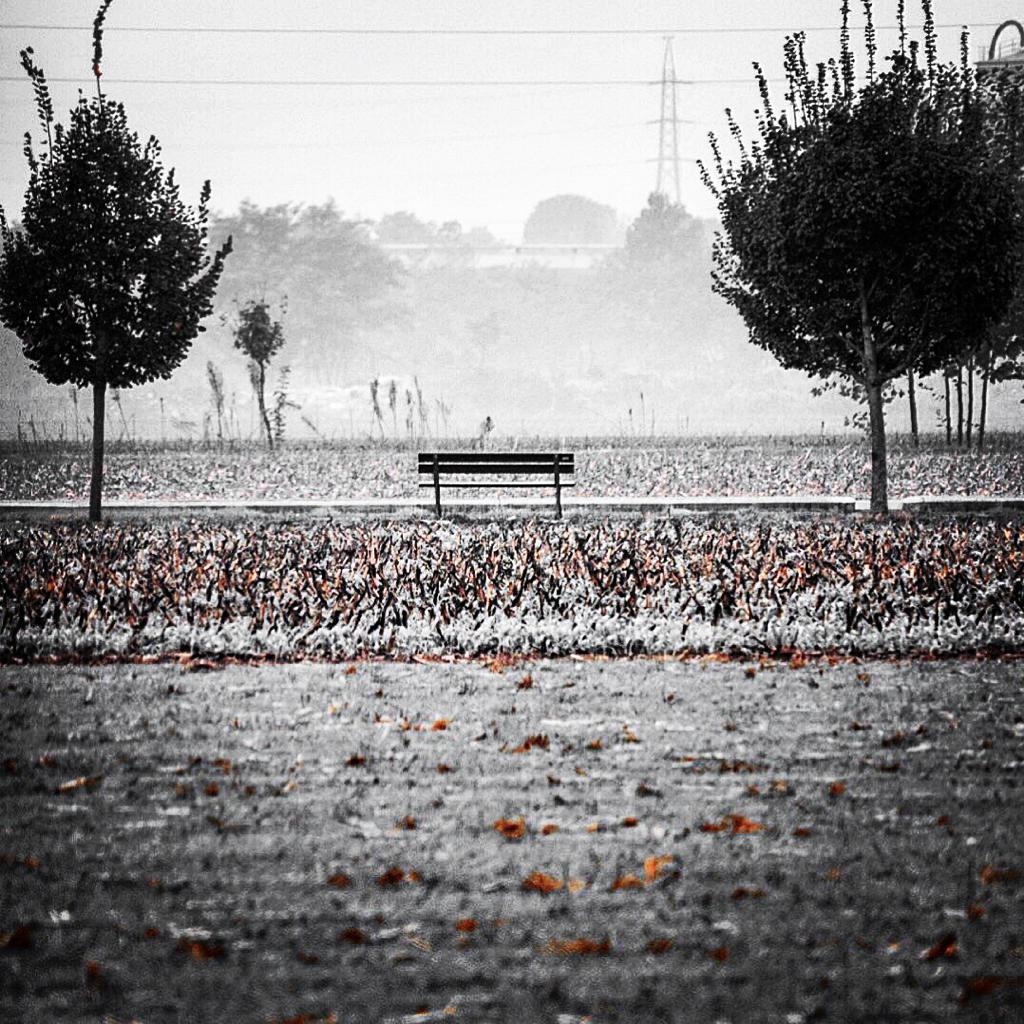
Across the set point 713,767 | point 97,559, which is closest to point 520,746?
point 713,767

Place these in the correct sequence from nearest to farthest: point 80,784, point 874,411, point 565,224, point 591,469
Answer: point 80,784 → point 874,411 → point 591,469 → point 565,224

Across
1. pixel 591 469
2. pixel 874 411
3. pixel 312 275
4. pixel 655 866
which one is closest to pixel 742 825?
pixel 655 866

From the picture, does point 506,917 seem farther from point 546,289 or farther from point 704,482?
point 546,289

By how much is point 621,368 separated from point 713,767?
6895 cm

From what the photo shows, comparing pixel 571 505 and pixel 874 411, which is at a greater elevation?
pixel 874 411

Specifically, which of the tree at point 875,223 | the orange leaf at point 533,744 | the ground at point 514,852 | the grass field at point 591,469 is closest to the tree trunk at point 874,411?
the tree at point 875,223

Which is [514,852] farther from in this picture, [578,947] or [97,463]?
[97,463]

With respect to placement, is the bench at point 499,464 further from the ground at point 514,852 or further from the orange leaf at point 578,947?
the orange leaf at point 578,947

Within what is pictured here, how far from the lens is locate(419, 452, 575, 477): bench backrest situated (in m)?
15.7

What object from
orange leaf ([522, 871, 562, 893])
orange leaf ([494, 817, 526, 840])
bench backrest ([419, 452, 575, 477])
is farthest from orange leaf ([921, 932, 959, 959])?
bench backrest ([419, 452, 575, 477])

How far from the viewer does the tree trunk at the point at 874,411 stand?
15312 millimetres

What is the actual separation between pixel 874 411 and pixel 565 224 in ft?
312

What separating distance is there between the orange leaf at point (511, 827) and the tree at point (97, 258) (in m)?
12.2

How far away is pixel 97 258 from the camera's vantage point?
15.6 metres
